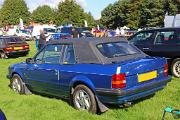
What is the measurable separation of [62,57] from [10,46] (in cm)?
1333

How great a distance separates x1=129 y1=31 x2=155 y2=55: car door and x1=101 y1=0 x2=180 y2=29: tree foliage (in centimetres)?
5383

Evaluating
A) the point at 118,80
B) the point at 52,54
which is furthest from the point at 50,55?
the point at 118,80

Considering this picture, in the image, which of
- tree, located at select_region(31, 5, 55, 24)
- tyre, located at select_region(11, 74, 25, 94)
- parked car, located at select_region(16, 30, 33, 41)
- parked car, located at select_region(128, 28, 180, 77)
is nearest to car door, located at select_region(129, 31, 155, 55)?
parked car, located at select_region(128, 28, 180, 77)

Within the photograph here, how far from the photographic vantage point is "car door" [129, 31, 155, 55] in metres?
11.5

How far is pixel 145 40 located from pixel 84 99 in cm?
503

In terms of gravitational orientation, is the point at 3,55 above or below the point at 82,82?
below

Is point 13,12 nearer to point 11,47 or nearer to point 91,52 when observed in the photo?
point 11,47

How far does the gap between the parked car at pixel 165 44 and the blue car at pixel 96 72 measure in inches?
124

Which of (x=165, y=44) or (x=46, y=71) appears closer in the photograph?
(x=46, y=71)

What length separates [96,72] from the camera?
6.90 meters

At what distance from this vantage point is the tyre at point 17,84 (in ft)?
31.1

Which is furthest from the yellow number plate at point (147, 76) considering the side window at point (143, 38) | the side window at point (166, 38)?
the side window at point (143, 38)

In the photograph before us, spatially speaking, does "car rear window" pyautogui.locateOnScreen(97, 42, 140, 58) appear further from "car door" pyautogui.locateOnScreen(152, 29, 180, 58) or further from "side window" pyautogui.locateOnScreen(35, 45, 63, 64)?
"car door" pyautogui.locateOnScreen(152, 29, 180, 58)

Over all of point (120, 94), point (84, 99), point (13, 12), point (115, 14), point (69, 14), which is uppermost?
point (13, 12)
